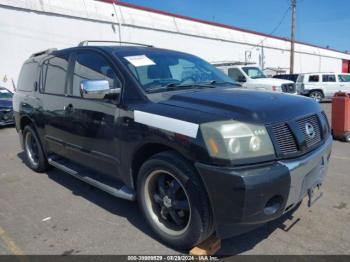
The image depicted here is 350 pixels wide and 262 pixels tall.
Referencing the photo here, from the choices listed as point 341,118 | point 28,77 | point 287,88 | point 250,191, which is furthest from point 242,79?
point 250,191

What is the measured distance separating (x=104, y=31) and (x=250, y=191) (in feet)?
62.4

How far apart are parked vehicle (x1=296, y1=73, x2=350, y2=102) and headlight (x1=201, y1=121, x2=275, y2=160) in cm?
2025

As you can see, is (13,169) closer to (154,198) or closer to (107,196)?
(107,196)

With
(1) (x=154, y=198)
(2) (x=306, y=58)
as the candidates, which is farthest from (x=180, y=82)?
(2) (x=306, y=58)

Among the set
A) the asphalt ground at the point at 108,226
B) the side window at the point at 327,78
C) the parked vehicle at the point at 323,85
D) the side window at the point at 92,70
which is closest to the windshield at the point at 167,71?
the side window at the point at 92,70

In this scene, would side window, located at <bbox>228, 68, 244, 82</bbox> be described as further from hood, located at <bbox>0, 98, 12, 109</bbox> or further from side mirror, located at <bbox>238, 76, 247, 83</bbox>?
hood, located at <bbox>0, 98, 12, 109</bbox>

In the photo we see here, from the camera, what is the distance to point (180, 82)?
3836 millimetres

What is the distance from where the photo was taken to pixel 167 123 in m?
2.94

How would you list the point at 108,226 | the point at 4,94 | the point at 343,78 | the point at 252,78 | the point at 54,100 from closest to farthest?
the point at 108,226 < the point at 54,100 < the point at 4,94 < the point at 252,78 < the point at 343,78

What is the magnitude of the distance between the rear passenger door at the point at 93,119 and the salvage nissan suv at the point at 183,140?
0.5 inches

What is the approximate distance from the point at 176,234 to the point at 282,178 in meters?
1.09

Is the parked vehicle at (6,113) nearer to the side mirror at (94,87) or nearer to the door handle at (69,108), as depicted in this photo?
the door handle at (69,108)

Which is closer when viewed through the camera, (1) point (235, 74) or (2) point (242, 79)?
(2) point (242, 79)

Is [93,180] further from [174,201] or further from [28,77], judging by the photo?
[28,77]
